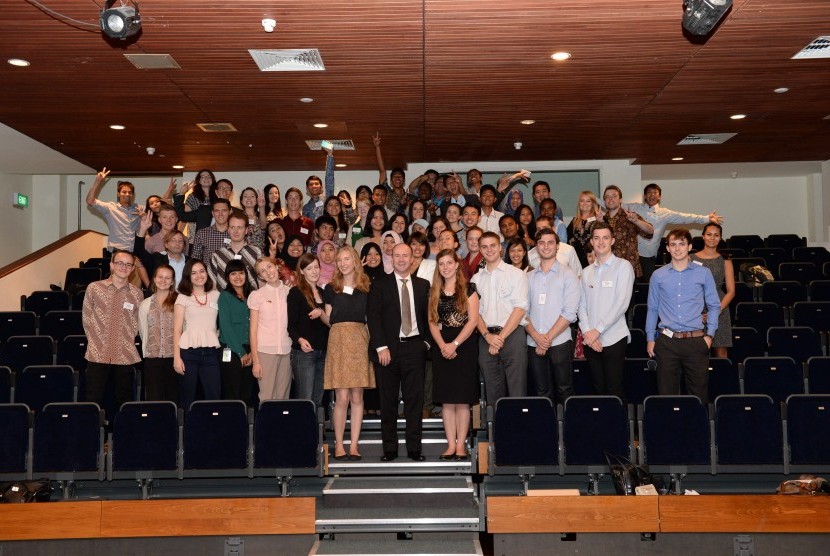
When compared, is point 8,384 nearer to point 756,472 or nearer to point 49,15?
point 49,15

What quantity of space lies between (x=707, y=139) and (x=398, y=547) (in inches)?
298

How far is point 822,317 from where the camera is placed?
8.37 m

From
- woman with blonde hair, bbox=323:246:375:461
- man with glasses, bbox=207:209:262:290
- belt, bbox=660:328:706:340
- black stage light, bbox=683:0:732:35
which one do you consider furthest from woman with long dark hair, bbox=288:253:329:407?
black stage light, bbox=683:0:732:35

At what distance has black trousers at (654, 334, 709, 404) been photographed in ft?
20.2

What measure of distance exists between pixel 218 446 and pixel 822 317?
600cm

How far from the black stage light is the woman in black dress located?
223 cm

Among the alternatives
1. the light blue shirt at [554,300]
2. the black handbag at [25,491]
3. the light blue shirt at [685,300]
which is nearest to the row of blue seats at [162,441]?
the black handbag at [25,491]

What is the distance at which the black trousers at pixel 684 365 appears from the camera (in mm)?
6164

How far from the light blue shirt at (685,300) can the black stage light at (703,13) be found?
5.74 feet

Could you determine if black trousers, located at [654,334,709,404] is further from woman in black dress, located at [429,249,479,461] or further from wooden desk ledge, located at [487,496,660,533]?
woman in black dress, located at [429,249,479,461]

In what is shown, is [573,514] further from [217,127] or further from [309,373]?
[217,127]

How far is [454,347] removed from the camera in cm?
592

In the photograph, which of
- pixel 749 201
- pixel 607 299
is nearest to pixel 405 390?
pixel 607 299

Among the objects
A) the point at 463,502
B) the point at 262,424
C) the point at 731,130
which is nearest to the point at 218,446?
the point at 262,424
